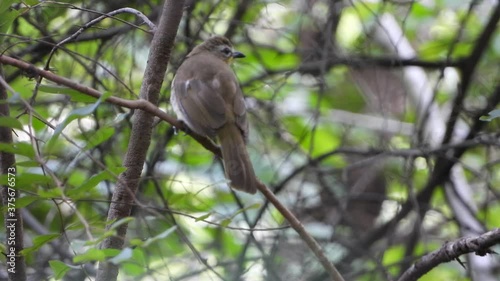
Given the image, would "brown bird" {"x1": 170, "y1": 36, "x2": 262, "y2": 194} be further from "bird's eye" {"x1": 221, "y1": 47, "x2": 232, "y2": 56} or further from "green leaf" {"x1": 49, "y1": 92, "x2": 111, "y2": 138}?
"green leaf" {"x1": 49, "y1": 92, "x2": 111, "y2": 138}

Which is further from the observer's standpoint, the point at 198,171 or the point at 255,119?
the point at 198,171

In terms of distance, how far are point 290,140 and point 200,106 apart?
2.05 metres

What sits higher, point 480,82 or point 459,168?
point 480,82

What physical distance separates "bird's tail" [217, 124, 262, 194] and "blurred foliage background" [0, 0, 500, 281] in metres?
0.20

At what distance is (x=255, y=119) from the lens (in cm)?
482

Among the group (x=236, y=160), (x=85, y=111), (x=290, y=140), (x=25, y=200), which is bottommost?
(x=290, y=140)

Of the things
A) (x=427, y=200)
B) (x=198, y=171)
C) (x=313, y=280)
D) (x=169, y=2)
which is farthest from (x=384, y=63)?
(x=169, y=2)

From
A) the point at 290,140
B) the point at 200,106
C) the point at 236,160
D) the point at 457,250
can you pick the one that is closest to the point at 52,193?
the point at 457,250

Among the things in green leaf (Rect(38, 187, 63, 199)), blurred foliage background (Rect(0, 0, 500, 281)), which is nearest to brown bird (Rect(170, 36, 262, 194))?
blurred foliage background (Rect(0, 0, 500, 281))

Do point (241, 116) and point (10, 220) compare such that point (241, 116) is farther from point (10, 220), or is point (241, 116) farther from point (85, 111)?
point (85, 111)

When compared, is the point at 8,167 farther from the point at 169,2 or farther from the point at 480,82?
the point at 480,82

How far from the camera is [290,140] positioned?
5.64m

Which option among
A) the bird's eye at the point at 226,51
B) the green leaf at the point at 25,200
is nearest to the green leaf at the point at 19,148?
the green leaf at the point at 25,200

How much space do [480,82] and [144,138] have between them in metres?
3.35
